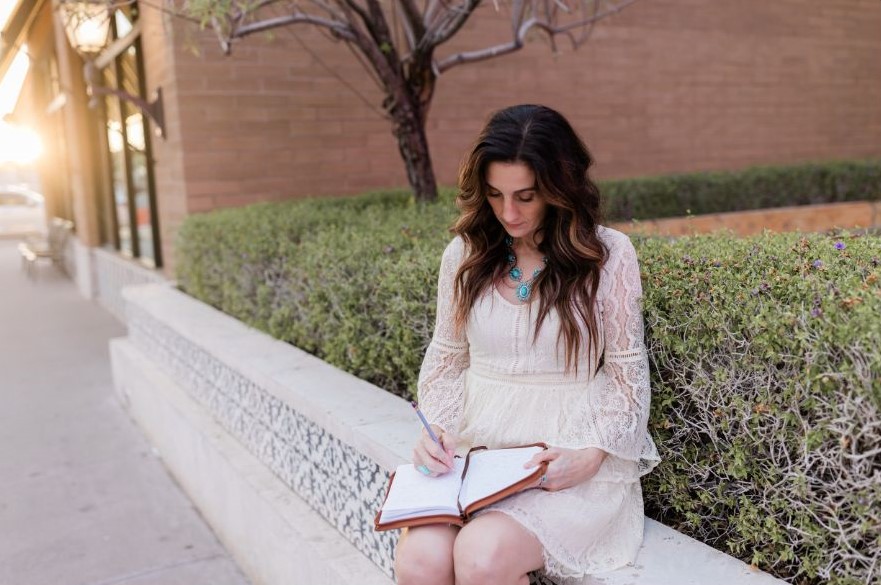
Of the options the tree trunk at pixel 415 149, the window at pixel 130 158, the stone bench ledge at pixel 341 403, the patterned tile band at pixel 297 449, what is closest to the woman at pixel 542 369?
the stone bench ledge at pixel 341 403

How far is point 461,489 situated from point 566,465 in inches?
11.1

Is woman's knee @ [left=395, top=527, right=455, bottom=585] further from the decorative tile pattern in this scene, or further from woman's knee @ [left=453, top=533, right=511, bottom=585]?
the decorative tile pattern

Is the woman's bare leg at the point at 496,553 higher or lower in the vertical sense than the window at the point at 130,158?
lower

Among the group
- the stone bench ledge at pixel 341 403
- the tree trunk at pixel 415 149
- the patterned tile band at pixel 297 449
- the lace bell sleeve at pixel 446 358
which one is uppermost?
the tree trunk at pixel 415 149

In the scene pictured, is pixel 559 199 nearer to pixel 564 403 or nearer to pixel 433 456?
pixel 564 403

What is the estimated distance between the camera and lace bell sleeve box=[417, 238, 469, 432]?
8.15ft

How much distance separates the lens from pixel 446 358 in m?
2.55

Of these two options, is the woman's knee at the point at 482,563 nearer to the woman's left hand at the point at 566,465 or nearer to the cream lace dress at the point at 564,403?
the cream lace dress at the point at 564,403

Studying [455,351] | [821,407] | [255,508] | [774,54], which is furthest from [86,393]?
[774,54]

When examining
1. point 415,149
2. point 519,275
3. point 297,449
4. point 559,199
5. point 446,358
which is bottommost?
point 297,449

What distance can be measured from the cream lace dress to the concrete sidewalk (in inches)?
77.9

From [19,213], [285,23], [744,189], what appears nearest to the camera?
[285,23]

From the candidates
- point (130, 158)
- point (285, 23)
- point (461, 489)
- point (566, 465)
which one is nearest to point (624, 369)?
point (566, 465)

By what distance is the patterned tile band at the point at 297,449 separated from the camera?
2.86 meters
